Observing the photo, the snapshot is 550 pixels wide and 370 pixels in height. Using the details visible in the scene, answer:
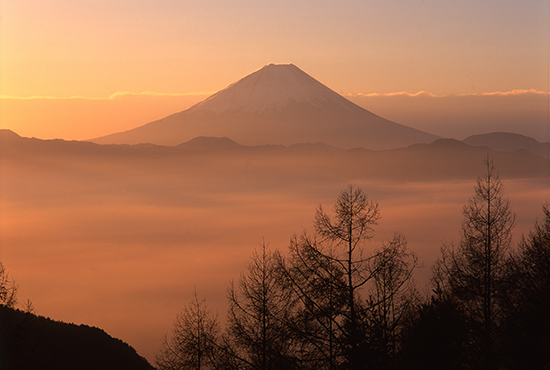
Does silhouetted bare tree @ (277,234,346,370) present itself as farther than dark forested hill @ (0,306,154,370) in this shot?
→ No

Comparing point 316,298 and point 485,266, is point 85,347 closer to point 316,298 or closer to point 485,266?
point 485,266

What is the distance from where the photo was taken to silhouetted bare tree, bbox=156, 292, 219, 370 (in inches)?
847

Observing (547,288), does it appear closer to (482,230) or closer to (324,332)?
(482,230)

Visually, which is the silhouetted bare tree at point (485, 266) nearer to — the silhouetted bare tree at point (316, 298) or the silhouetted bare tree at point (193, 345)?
the silhouetted bare tree at point (316, 298)

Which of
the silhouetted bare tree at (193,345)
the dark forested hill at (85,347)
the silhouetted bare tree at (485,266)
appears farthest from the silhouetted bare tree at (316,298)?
the dark forested hill at (85,347)

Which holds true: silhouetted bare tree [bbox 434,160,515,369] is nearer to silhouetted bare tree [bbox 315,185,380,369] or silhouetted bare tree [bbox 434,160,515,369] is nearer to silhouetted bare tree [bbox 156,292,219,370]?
silhouetted bare tree [bbox 315,185,380,369]

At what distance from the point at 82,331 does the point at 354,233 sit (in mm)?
49998

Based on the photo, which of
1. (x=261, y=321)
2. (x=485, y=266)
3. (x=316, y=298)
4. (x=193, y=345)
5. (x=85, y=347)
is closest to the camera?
(x=316, y=298)

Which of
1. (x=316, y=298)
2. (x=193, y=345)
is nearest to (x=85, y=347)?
→ (x=193, y=345)

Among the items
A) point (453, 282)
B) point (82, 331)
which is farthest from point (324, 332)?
point (82, 331)

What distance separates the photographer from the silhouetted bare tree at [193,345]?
21.5m

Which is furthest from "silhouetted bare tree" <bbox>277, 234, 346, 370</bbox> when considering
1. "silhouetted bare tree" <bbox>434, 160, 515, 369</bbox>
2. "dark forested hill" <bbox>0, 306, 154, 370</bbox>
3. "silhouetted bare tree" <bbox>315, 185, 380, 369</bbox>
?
"dark forested hill" <bbox>0, 306, 154, 370</bbox>

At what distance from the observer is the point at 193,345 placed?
22.1 meters

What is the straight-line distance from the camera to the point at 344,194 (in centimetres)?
1689
